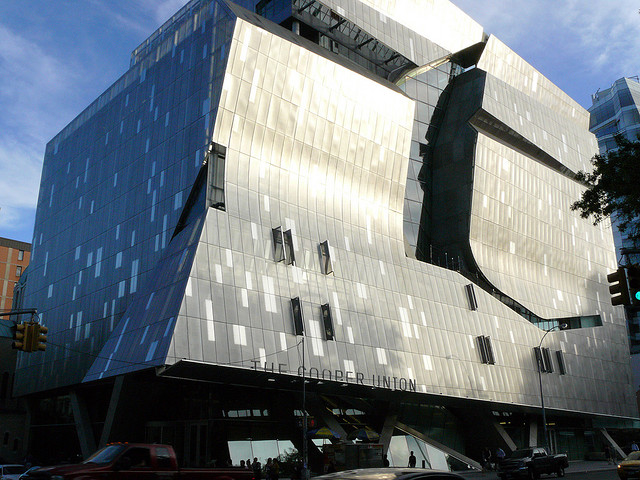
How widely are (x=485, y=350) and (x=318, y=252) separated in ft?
59.8

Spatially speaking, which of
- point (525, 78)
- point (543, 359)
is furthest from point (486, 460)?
point (525, 78)

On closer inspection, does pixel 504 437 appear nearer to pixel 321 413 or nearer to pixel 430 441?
pixel 430 441

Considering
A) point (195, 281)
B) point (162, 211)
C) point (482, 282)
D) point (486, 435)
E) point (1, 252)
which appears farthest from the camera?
point (1, 252)

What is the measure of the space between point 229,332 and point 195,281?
3.53 m

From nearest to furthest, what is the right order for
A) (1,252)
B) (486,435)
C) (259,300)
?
(259,300)
(486,435)
(1,252)

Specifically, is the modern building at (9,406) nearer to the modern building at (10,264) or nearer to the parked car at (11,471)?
the parked car at (11,471)

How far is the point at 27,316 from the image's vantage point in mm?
64500

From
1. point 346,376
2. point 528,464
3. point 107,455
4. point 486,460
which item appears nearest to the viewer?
point 107,455

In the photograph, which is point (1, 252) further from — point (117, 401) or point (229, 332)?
point (229, 332)

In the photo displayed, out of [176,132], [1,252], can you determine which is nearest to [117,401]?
[176,132]

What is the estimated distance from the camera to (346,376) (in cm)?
3928

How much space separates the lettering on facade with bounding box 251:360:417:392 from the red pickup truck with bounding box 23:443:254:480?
1854cm

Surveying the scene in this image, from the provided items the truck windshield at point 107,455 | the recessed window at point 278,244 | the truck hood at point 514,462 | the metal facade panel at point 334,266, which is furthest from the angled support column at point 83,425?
the truck windshield at point 107,455

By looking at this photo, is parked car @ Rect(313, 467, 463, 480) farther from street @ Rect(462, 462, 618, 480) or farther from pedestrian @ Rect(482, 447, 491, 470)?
pedestrian @ Rect(482, 447, 491, 470)
